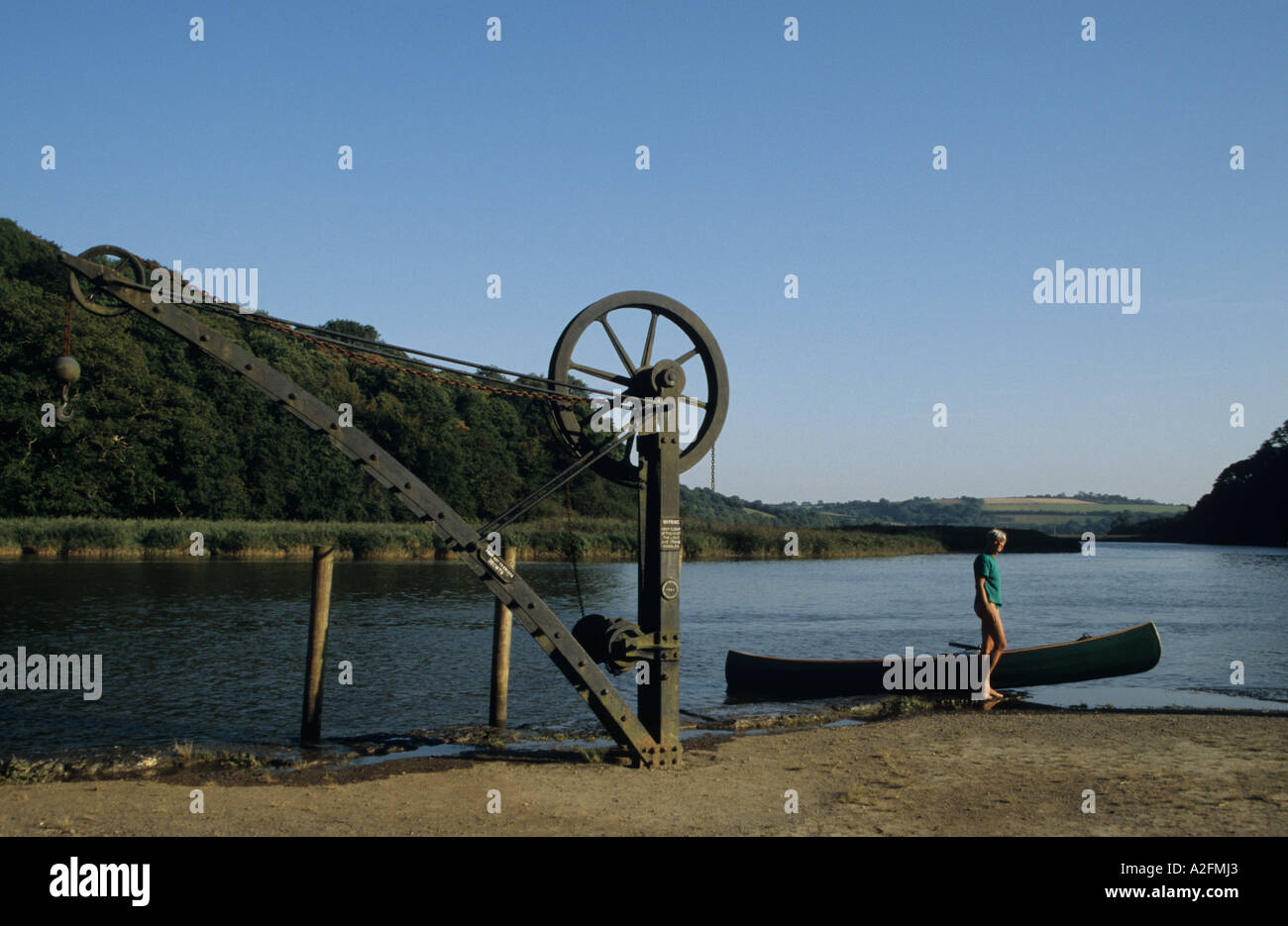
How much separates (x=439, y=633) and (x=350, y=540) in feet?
76.6

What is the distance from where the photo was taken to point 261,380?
7.65m

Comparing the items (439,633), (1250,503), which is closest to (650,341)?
(439,633)

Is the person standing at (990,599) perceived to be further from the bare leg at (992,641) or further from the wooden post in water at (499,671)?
the wooden post in water at (499,671)

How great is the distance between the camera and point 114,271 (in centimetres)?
721

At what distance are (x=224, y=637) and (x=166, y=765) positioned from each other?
11.8m

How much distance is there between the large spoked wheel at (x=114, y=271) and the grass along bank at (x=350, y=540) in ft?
82.8

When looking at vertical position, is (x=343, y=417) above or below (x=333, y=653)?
above

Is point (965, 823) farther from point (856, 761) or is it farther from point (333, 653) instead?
point (333, 653)

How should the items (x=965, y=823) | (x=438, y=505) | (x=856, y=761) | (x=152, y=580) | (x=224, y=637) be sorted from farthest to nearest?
(x=152, y=580) < (x=224, y=637) < (x=856, y=761) < (x=438, y=505) < (x=965, y=823)

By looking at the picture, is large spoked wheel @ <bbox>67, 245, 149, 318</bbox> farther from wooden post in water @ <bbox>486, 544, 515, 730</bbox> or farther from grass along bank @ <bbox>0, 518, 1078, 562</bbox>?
grass along bank @ <bbox>0, 518, 1078, 562</bbox>

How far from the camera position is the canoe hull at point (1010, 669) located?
47.4ft

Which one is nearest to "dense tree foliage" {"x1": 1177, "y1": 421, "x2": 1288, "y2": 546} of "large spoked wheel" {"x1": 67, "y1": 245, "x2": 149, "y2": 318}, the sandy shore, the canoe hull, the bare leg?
the canoe hull

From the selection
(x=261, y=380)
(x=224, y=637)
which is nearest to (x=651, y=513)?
(x=261, y=380)

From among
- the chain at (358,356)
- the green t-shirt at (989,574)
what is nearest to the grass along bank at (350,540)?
the green t-shirt at (989,574)
